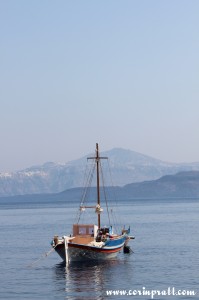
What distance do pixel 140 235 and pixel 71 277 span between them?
165 feet

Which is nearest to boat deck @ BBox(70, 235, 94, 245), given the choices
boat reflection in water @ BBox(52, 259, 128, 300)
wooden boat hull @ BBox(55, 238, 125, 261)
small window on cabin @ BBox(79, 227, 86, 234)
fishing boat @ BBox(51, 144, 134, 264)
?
fishing boat @ BBox(51, 144, 134, 264)

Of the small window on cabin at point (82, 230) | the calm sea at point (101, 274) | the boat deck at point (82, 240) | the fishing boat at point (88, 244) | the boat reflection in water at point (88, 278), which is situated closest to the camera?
the boat reflection in water at point (88, 278)

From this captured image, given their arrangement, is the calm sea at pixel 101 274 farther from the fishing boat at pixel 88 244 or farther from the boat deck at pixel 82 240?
the boat deck at pixel 82 240

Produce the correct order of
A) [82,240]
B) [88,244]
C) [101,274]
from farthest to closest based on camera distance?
[82,240], [88,244], [101,274]

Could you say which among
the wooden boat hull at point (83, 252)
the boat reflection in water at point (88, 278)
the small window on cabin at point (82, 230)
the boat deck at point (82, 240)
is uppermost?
the small window on cabin at point (82, 230)

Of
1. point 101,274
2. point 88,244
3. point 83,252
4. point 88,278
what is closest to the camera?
point 88,278

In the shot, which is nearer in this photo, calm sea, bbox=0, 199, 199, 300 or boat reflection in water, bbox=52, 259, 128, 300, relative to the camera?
boat reflection in water, bbox=52, 259, 128, 300

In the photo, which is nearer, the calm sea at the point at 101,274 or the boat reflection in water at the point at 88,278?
the boat reflection in water at the point at 88,278

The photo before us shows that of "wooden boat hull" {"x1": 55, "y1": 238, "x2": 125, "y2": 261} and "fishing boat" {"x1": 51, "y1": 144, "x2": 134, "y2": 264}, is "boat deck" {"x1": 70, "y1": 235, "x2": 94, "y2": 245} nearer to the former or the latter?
"fishing boat" {"x1": 51, "y1": 144, "x2": 134, "y2": 264}

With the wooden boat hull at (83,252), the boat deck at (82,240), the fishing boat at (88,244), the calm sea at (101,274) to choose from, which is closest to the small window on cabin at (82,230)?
the fishing boat at (88,244)

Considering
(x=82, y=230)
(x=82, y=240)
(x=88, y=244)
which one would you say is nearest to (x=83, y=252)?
(x=88, y=244)

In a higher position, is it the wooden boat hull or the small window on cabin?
the small window on cabin

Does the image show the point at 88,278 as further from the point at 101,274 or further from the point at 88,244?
the point at 88,244

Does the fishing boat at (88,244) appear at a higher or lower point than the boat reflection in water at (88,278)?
higher
